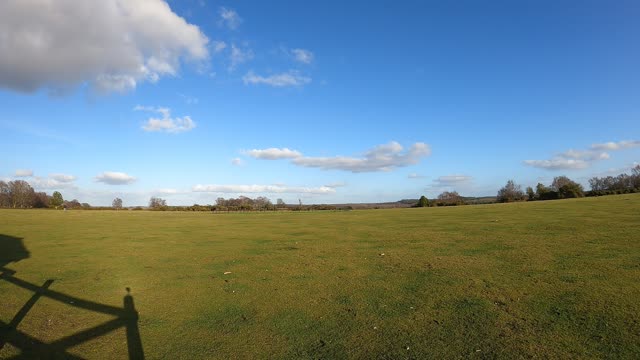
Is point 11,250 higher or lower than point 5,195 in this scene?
lower

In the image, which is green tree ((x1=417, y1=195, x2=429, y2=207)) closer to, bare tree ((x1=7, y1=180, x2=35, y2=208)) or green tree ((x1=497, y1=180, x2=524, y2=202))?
green tree ((x1=497, y1=180, x2=524, y2=202))

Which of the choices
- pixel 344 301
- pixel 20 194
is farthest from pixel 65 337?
pixel 20 194

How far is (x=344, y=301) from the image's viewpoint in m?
9.30

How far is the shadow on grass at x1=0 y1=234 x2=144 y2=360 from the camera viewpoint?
7.14m

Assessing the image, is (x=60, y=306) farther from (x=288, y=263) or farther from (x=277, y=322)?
(x=288, y=263)

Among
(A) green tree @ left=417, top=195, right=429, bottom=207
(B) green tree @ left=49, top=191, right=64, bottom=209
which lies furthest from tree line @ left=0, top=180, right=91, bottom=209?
(A) green tree @ left=417, top=195, right=429, bottom=207

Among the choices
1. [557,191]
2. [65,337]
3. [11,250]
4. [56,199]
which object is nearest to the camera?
[65,337]

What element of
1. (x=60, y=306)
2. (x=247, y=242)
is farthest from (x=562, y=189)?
(x=60, y=306)

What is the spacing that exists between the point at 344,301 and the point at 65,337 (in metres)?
5.69

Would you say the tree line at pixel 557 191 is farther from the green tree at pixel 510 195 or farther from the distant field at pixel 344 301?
the distant field at pixel 344 301

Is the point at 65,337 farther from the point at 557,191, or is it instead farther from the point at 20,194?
the point at 20,194

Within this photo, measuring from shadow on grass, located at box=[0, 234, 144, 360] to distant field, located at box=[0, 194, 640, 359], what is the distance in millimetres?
43

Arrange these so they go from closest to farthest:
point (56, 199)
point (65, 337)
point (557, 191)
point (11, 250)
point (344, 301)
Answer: point (65, 337), point (344, 301), point (11, 250), point (557, 191), point (56, 199)

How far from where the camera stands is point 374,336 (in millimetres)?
7207
